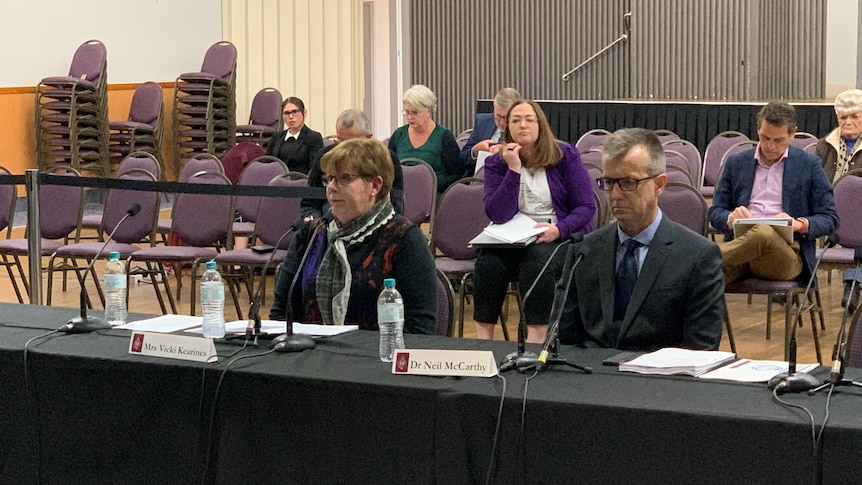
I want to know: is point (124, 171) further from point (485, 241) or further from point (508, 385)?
point (508, 385)

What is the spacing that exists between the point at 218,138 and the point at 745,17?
6111 mm

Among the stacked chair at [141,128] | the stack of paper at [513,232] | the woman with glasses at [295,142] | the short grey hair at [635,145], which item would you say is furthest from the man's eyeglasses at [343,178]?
the stacked chair at [141,128]

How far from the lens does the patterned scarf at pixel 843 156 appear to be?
256 inches

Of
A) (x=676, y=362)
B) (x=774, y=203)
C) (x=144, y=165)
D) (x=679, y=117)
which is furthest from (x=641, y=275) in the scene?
(x=679, y=117)

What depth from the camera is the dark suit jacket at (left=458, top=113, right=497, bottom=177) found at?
7.10 metres

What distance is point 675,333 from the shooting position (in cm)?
303

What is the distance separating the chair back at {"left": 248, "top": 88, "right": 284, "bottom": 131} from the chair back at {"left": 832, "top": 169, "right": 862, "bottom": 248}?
25.3 ft

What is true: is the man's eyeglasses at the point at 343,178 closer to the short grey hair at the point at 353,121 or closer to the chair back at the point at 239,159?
the short grey hair at the point at 353,121

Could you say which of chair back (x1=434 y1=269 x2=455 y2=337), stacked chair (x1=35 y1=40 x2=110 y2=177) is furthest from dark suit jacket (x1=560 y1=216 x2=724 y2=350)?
stacked chair (x1=35 y1=40 x2=110 y2=177)

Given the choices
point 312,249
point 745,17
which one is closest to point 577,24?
point 745,17

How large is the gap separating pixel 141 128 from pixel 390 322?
9.26 meters

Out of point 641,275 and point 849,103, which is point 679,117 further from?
point 641,275

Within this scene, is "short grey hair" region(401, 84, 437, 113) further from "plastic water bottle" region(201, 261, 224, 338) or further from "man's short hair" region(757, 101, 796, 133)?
"plastic water bottle" region(201, 261, 224, 338)

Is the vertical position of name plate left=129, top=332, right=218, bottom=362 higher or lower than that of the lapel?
lower
